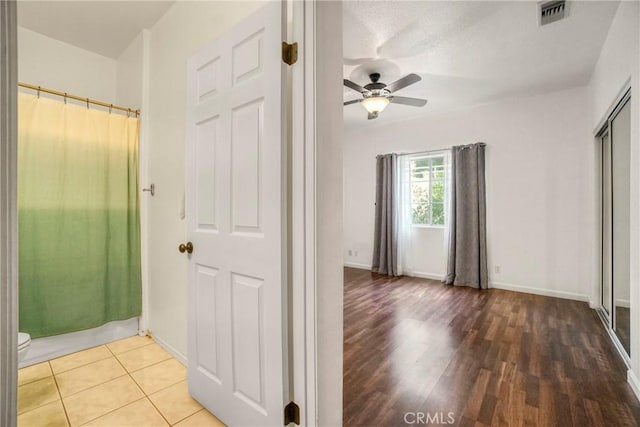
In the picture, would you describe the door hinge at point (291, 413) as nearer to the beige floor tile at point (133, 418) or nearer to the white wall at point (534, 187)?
the beige floor tile at point (133, 418)

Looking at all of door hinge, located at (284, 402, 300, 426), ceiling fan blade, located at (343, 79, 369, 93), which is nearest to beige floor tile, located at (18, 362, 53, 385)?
door hinge, located at (284, 402, 300, 426)

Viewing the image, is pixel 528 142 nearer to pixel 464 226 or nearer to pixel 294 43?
pixel 464 226

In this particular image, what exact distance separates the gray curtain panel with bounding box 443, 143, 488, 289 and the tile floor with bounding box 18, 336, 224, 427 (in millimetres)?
3873

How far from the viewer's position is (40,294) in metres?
2.08

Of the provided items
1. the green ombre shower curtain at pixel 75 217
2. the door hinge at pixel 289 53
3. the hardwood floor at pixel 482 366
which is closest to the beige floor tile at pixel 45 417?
the green ombre shower curtain at pixel 75 217

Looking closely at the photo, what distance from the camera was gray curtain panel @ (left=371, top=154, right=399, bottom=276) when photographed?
4996 mm

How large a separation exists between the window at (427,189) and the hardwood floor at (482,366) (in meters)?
1.70

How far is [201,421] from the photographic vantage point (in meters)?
1.50

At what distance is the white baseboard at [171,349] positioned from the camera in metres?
2.04

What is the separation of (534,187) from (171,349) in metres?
4.60

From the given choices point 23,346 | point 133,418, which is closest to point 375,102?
point 133,418

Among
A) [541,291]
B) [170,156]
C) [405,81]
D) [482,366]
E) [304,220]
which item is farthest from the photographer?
[541,291]

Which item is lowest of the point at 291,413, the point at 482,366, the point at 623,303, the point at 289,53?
the point at 482,366

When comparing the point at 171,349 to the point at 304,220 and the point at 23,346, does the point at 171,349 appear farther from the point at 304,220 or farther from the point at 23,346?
the point at 304,220
